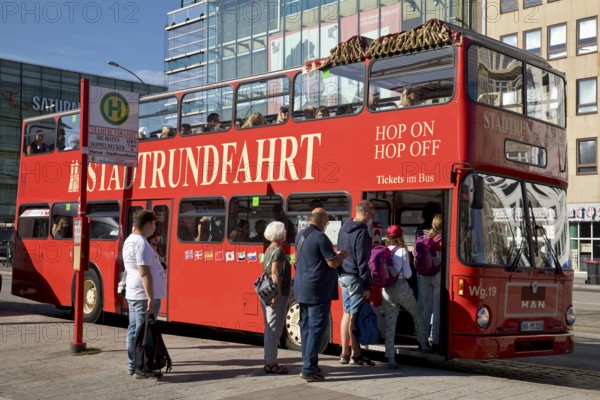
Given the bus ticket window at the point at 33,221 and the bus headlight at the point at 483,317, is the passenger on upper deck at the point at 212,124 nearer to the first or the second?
the bus ticket window at the point at 33,221

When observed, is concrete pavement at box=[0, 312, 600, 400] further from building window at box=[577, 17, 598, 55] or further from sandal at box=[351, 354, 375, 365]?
building window at box=[577, 17, 598, 55]

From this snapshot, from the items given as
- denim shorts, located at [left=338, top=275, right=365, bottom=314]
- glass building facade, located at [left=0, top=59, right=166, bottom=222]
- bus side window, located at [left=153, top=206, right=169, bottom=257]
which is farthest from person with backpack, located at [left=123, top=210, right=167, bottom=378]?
glass building facade, located at [left=0, top=59, right=166, bottom=222]

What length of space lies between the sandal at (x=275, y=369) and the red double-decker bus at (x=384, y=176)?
66.4 inches

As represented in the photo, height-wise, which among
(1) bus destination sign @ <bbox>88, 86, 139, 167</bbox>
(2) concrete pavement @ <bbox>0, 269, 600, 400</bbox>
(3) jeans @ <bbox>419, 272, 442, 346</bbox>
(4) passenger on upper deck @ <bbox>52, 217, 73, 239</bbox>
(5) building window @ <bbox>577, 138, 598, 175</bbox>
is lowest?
(2) concrete pavement @ <bbox>0, 269, 600, 400</bbox>

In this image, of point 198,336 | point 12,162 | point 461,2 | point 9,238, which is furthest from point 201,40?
point 198,336

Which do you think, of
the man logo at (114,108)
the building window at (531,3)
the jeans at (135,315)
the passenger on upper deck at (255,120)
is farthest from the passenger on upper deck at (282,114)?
the building window at (531,3)

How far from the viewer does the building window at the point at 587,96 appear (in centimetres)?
4147

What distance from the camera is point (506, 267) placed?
32.4ft

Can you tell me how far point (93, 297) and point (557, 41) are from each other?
34.5m

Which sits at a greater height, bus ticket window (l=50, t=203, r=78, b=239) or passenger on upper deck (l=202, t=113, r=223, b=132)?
passenger on upper deck (l=202, t=113, r=223, b=132)

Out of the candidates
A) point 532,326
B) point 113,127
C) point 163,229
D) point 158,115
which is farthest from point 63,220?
point 532,326

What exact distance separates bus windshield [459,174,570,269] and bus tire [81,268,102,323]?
26.6ft

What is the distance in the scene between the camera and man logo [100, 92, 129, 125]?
11732 mm

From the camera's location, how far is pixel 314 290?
8.69m
